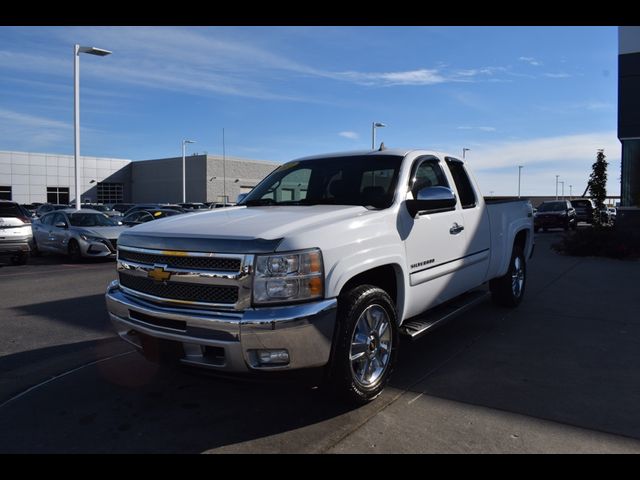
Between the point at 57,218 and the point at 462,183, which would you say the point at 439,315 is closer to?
the point at 462,183

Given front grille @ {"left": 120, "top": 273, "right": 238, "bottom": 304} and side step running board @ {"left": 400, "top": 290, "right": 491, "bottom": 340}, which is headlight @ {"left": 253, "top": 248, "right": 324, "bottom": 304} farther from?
side step running board @ {"left": 400, "top": 290, "right": 491, "bottom": 340}

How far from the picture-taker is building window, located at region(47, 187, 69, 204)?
5368 centimetres

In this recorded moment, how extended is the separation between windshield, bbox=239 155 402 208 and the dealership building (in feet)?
150

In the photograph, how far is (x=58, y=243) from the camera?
47.4ft

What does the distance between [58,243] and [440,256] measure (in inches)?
508

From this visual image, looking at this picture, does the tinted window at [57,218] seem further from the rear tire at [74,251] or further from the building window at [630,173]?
the building window at [630,173]

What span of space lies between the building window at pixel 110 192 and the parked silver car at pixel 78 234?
44118mm

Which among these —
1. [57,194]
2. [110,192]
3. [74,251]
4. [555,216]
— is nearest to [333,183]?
[74,251]

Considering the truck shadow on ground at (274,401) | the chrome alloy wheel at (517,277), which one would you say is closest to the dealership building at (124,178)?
the chrome alloy wheel at (517,277)

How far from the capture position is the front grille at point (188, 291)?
3303mm

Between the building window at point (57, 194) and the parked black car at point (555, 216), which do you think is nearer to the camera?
the parked black car at point (555, 216)

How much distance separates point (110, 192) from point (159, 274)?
5949 centimetres

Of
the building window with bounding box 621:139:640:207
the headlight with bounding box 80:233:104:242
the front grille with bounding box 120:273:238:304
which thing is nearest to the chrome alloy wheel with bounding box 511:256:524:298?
the front grille with bounding box 120:273:238:304
